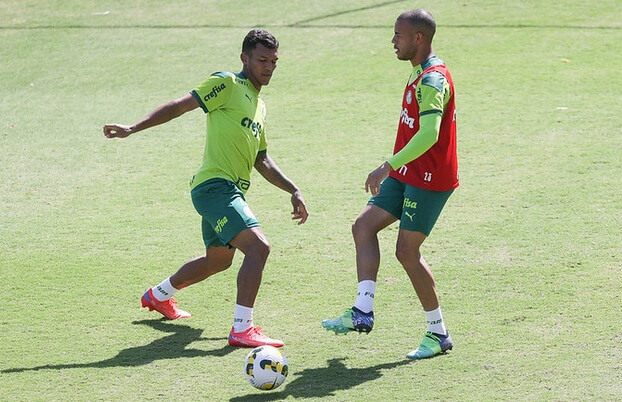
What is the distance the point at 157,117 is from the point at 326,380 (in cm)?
212

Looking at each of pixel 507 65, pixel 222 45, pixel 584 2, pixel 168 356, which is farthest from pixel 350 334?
pixel 584 2

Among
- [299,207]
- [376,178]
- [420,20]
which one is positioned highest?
[420,20]

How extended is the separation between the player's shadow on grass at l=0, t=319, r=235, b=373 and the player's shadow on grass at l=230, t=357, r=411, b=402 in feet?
2.32

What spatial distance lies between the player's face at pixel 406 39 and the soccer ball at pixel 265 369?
7.10 ft

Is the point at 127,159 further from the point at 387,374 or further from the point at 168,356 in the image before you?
the point at 387,374

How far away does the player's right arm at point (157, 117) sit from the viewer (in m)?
7.01

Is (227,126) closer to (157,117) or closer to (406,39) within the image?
(157,117)

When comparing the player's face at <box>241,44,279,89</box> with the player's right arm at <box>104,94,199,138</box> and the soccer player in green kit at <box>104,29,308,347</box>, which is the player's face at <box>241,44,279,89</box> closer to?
the soccer player in green kit at <box>104,29,308,347</box>

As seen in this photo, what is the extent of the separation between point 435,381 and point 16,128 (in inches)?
A: 321

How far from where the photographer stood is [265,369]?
6238 millimetres

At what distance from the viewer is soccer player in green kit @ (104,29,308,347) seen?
7.10 metres

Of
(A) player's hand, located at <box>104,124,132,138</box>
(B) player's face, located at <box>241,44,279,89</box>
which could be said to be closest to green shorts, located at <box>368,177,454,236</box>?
(B) player's face, located at <box>241,44,279,89</box>

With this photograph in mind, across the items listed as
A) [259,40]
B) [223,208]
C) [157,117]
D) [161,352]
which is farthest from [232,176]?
[161,352]

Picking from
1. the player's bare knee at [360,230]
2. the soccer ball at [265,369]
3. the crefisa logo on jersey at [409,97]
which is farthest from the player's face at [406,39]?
the soccer ball at [265,369]
